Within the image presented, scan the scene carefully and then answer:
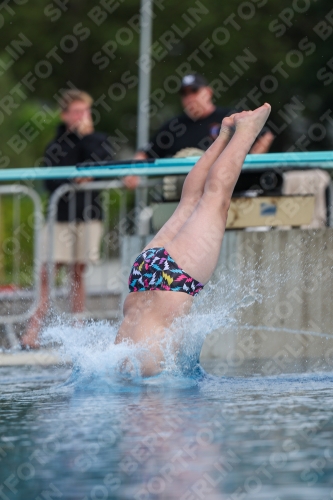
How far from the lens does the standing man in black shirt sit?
327 inches

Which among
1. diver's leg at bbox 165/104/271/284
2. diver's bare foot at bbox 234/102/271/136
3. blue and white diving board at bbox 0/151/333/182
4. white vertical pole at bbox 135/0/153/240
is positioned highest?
white vertical pole at bbox 135/0/153/240

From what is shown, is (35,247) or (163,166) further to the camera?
(35,247)

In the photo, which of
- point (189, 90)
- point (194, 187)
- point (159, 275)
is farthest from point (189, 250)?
point (189, 90)

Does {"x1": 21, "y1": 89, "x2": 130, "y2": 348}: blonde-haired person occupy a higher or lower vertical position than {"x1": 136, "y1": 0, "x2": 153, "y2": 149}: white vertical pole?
lower

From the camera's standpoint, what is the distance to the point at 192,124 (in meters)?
8.41

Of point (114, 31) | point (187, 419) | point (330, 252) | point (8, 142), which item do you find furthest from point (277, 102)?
point (187, 419)

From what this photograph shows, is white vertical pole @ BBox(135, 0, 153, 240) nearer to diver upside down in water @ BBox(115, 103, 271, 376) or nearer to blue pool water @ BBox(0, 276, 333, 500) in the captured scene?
diver upside down in water @ BBox(115, 103, 271, 376)

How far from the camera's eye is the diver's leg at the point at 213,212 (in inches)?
226

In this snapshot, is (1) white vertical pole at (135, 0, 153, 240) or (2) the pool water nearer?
(2) the pool water

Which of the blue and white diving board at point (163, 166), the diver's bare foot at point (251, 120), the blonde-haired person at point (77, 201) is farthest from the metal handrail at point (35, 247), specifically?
the diver's bare foot at point (251, 120)

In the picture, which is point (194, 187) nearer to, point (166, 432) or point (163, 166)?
point (163, 166)

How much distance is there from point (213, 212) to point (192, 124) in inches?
107

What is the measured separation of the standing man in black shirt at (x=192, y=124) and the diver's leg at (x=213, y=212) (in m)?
2.37

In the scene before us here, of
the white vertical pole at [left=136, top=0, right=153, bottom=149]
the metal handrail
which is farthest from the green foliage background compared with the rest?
the metal handrail
